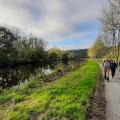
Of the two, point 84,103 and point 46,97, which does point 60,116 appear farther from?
point 46,97

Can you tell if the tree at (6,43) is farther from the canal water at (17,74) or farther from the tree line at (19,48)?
the canal water at (17,74)

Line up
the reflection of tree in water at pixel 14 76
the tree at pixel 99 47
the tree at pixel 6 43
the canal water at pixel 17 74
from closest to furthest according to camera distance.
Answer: the reflection of tree in water at pixel 14 76
the canal water at pixel 17 74
the tree at pixel 6 43
the tree at pixel 99 47

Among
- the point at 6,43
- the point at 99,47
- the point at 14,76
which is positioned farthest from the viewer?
the point at 99,47

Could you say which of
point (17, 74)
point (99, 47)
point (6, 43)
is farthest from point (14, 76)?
point (99, 47)

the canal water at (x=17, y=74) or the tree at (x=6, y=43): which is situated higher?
the tree at (x=6, y=43)

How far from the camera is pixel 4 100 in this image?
18156 millimetres

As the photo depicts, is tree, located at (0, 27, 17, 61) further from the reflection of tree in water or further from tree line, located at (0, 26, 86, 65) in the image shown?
the reflection of tree in water

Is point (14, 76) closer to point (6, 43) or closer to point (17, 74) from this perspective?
point (17, 74)

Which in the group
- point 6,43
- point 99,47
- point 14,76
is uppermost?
point 6,43

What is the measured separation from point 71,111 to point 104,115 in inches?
49.9

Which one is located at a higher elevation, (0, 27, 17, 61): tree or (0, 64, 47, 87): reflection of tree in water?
(0, 27, 17, 61): tree

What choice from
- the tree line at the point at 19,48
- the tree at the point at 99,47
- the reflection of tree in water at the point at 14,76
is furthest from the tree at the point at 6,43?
the reflection of tree in water at the point at 14,76

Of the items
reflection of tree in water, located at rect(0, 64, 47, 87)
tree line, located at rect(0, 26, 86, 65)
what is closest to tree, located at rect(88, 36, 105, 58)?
tree line, located at rect(0, 26, 86, 65)

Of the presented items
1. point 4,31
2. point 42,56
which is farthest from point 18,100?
point 42,56
